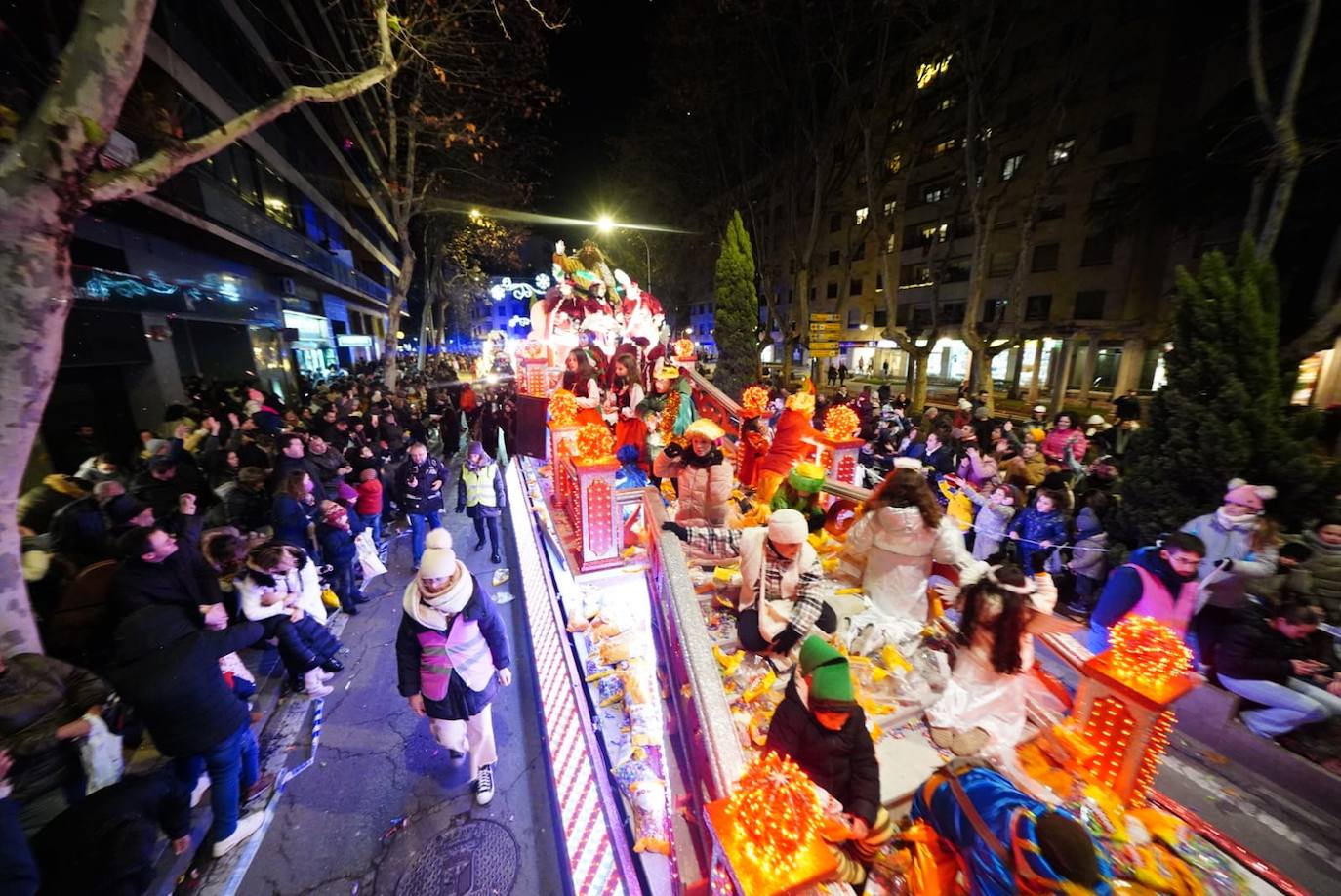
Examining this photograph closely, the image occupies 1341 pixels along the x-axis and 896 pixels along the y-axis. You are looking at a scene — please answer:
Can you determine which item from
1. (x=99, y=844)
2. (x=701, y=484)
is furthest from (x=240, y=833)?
(x=701, y=484)

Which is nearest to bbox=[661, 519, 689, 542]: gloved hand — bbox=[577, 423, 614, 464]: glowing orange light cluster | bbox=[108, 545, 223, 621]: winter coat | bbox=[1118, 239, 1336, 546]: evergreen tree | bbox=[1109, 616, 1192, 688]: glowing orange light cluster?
bbox=[577, 423, 614, 464]: glowing orange light cluster

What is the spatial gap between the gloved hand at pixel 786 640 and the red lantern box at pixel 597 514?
283 centimetres

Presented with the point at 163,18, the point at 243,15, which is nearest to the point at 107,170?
the point at 163,18

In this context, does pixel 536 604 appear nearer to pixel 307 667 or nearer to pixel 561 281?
pixel 307 667

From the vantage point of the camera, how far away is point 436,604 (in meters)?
3.61

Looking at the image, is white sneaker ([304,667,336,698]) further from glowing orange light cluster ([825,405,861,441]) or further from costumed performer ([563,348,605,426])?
glowing orange light cluster ([825,405,861,441])

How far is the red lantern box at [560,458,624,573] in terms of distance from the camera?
593cm

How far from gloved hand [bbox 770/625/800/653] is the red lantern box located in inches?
112

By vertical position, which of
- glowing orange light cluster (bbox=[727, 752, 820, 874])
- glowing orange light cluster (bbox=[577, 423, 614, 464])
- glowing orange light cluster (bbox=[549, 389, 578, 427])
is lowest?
glowing orange light cluster (bbox=[727, 752, 820, 874])

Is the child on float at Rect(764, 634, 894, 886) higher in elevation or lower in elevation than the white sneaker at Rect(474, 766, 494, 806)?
higher

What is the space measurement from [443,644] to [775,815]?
9.18 feet

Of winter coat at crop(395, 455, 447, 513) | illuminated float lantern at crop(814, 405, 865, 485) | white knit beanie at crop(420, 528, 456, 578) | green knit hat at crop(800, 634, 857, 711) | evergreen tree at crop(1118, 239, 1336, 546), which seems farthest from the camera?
winter coat at crop(395, 455, 447, 513)

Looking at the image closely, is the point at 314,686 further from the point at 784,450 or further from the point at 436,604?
the point at 784,450

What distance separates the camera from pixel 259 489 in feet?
22.1
